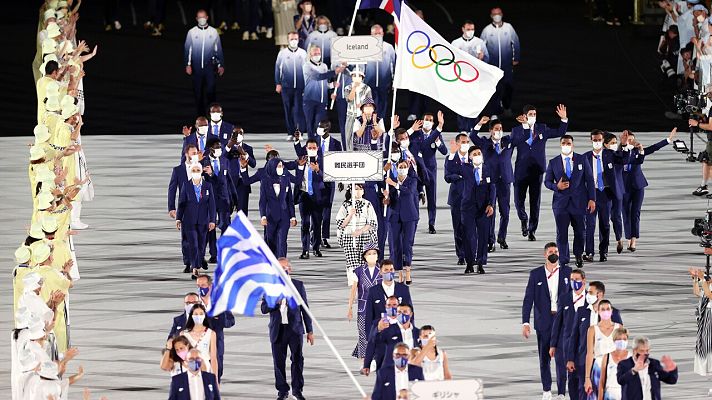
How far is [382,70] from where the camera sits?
111 feet

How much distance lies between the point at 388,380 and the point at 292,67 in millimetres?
15049

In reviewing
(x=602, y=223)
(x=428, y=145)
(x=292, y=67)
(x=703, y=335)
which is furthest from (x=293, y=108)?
(x=703, y=335)

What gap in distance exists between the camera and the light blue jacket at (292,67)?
3375 centimetres

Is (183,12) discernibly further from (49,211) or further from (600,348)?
(600,348)

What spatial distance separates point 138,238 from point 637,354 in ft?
39.5

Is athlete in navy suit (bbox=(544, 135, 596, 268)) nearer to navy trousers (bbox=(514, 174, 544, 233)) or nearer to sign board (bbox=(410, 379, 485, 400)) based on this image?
navy trousers (bbox=(514, 174, 544, 233))

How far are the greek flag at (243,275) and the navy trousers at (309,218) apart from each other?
9.86m

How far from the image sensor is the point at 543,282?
2158 cm

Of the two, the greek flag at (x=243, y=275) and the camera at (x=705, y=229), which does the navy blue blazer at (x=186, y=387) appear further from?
the camera at (x=705, y=229)

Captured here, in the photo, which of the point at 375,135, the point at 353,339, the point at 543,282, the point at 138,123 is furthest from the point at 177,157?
the point at 543,282

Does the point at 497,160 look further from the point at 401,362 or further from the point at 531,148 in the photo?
the point at 401,362

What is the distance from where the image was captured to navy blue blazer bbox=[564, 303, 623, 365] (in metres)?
20.4

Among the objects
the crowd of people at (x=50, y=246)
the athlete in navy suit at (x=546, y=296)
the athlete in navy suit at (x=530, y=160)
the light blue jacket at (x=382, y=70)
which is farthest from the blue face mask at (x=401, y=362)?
the light blue jacket at (x=382, y=70)

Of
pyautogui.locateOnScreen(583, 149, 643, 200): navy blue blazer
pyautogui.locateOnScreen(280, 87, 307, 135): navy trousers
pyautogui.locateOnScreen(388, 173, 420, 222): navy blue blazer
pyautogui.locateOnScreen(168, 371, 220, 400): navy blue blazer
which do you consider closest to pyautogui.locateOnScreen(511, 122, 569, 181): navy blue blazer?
pyautogui.locateOnScreen(583, 149, 643, 200): navy blue blazer
